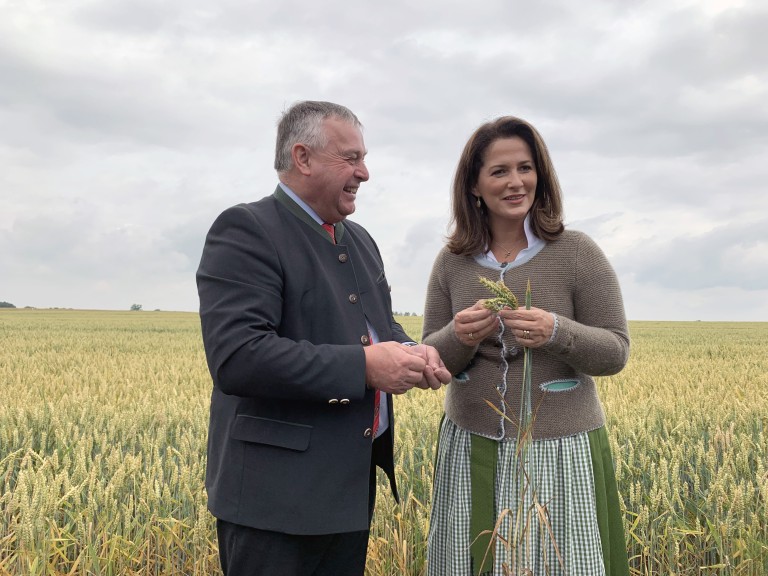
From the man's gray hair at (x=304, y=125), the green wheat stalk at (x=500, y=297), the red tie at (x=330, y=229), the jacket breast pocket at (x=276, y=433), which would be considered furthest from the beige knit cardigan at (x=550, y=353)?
the man's gray hair at (x=304, y=125)

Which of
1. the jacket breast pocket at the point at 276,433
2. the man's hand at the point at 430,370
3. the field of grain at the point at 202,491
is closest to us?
the jacket breast pocket at the point at 276,433

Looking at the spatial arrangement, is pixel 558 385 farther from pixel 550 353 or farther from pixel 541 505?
pixel 541 505

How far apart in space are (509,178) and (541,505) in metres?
1.14

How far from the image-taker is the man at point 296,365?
195cm

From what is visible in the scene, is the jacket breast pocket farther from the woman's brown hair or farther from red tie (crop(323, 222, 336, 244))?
the woman's brown hair

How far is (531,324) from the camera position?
215 cm

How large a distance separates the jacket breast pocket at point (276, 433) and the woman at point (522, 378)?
63 centimetres

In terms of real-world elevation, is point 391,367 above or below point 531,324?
below

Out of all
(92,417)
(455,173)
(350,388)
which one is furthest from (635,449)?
(92,417)

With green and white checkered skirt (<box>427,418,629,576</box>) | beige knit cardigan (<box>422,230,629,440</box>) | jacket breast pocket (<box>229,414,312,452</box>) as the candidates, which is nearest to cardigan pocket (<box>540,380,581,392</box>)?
beige knit cardigan (<box>422,230,629,440</box>)

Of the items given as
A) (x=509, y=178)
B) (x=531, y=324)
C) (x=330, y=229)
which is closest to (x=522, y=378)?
(x=531, y=324)

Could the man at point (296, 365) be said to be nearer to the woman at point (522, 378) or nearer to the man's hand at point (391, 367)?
the man's hand at point (391, 367)

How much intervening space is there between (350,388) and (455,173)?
1.06 meters

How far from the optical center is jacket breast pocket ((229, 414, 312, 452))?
6.67 ft
